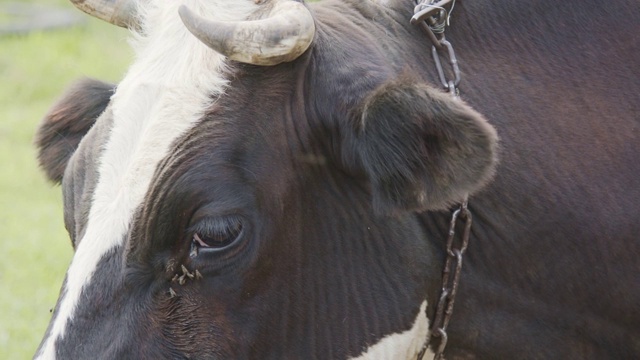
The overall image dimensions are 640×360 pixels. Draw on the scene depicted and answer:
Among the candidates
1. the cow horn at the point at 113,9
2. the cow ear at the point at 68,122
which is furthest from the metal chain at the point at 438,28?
the cow ear at the point at 68,122

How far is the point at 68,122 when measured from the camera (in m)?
4.25

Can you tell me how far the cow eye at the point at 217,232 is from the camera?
10.6 feet

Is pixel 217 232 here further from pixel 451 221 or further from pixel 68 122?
pixel 68 122

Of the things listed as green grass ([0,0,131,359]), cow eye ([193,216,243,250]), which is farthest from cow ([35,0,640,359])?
green grass ([0,0,131,359])

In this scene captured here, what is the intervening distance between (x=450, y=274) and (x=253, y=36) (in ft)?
3.24

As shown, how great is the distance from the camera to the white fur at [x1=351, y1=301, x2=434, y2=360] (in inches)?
137

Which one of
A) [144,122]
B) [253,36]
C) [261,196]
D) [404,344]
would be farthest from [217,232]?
[404,344]

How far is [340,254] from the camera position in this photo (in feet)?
11.2

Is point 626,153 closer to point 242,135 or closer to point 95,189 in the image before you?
point 242,135

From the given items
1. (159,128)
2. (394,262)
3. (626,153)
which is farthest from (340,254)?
(626,153)

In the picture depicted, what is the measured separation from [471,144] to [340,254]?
0.54 meters

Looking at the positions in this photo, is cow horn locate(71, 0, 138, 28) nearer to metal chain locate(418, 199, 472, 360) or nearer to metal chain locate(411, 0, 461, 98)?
metal chain locate(411, 0, 461, 98)

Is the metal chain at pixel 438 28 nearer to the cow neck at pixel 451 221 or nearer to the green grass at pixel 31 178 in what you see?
the cow neck at pixel 451 221

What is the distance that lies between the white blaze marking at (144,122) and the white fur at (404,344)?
86 centimetres
